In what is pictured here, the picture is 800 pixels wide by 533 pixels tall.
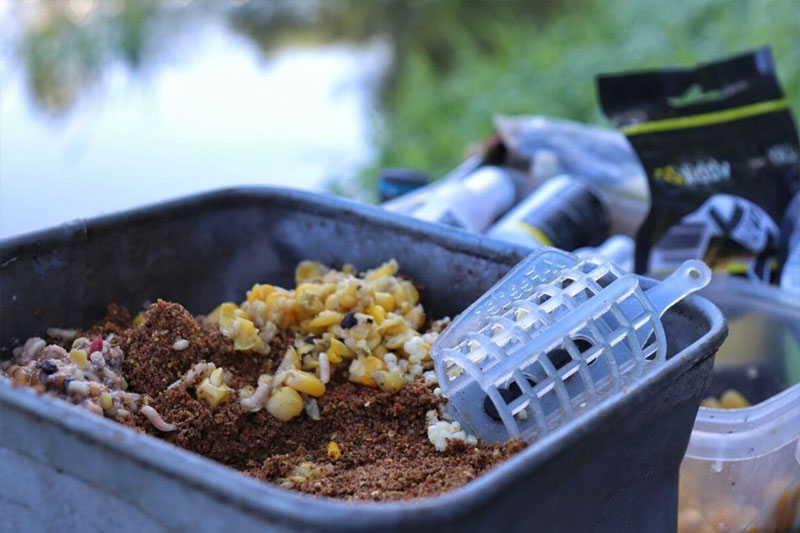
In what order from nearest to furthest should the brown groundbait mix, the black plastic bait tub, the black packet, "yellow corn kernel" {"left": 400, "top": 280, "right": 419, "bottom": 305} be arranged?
1. the black plastic bait tub
2. the brown groundbait mix
3. "yellow corn kernel" {"left": 400, "top": 280, "right": 419, "bottom": 305}
4. the black packet

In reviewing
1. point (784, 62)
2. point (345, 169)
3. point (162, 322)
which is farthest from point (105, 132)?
point (162, 322)

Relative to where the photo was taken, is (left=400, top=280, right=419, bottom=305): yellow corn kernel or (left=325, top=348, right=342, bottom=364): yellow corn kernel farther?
(left=400, top=280, right=419, bottom=305): yellow corn kernel

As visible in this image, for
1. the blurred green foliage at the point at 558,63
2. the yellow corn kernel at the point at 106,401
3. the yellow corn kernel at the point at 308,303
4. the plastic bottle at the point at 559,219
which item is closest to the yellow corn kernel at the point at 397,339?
the yellow corn kernel at the point at 308,303

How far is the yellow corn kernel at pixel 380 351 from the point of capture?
3.86 feet

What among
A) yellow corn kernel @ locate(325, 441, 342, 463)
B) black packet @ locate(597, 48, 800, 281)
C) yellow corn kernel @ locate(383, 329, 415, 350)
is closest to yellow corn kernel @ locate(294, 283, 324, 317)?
yellow corn kernel @ locate(383, 329, 415, 350)

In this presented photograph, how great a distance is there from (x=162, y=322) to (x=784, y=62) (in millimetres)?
3346

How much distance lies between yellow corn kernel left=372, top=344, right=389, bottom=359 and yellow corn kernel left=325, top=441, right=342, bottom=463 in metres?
0.16

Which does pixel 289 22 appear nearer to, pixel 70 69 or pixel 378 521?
pixel 70 69

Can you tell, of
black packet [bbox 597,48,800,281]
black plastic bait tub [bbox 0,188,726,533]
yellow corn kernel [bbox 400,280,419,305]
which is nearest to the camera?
black plastic bait tub [bbox 0,188,726,533]

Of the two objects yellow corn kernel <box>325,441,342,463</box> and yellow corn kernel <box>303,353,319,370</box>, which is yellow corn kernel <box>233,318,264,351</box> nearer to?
yellow corn kernel <box>303,353,319,370</box>

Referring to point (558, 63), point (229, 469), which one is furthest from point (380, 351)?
point (558, 63)

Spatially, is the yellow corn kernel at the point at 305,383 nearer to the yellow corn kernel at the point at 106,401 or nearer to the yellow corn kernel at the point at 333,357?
the yellow corn kernel at the point at 333,357

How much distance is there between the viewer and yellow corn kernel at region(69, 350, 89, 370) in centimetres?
106

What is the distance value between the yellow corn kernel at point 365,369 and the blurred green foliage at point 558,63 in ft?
8.40
